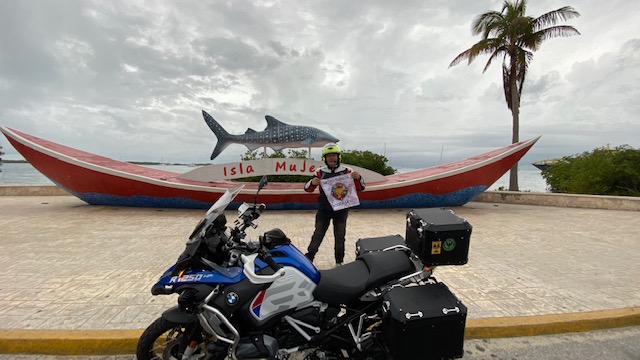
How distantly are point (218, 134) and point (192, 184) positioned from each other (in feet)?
5.22

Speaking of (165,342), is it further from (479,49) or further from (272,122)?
(479,49)

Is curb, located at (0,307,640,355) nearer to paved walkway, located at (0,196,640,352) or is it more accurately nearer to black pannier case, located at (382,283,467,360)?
paved walkway, located at (0,196,640,352)

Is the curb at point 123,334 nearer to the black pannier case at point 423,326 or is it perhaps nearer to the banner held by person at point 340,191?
the black pannier case at point 423,326

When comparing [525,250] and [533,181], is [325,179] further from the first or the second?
[533,181]

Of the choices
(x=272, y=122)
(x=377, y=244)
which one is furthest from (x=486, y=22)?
(x=377, y=244)

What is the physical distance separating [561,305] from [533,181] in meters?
15.1

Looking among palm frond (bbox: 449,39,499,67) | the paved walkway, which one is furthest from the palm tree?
the paved walkway

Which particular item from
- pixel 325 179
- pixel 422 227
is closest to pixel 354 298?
pixel 422 227

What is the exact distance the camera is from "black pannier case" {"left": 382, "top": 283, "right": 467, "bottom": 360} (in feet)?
6.26

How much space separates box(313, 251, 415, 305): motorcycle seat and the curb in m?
1.17

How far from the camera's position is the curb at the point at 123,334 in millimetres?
2504

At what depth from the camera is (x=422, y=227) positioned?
7.33ft

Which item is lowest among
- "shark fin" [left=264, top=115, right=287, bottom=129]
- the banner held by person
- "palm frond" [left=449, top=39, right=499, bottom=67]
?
the banner held by person

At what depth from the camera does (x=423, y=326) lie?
6.29 feet
